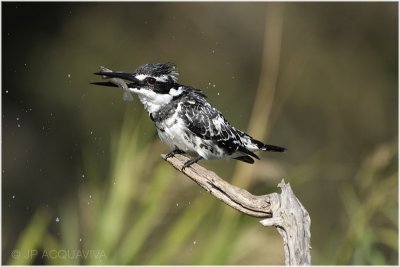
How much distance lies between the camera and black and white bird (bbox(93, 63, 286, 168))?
3.64 metres

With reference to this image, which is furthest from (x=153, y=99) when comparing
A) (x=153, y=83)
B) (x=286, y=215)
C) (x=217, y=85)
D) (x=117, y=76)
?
(x=217, y=85)

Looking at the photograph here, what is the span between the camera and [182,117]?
374 centimetres

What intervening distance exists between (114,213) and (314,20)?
4426 millimetres

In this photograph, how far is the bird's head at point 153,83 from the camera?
11.8 feet

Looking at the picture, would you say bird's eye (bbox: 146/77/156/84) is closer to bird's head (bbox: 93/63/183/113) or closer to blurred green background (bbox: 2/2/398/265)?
bird's head (bbox: 93/63/183/113)

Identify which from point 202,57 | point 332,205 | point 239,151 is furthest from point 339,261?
point 202,57

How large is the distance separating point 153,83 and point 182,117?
218 mm

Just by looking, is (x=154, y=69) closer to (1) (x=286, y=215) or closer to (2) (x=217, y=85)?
(1) (x=286, y=215)

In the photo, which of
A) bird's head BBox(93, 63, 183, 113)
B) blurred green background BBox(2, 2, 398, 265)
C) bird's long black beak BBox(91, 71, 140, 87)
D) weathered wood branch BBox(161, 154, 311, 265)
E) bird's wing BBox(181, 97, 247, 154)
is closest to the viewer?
weathered wood branch BBox(161, 154, 311, 265)

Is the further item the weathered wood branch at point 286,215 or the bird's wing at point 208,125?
the bird's wing at point 208,125

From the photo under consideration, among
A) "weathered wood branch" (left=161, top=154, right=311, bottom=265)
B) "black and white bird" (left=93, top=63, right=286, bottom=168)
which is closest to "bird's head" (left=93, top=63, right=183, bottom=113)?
"black and white bird" (left=93, top=63, right=286, bottom=168)

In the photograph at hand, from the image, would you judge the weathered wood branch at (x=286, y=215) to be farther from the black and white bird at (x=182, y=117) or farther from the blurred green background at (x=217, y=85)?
the blurred green background at (x=217, y=85)

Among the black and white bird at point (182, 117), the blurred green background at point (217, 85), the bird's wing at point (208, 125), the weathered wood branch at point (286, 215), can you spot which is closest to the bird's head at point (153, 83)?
the black and white bird at point (182, 117)

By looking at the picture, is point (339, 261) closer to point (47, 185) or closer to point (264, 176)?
point (264, 176)
